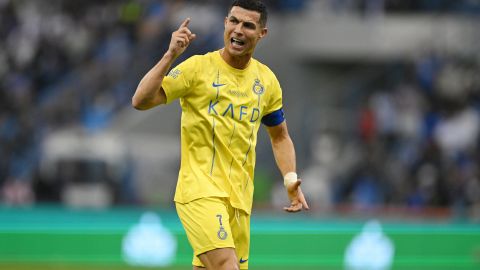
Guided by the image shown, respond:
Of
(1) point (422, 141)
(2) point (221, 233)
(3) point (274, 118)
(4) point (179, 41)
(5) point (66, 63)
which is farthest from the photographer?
(5) point (66, 63)

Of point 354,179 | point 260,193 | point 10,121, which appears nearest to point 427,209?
point 354,179

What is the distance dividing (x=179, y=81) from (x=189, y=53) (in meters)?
13.0

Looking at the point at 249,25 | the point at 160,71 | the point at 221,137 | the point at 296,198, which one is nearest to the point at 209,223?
the point at 221,137

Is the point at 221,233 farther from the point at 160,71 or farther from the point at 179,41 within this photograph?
the point at 179,41

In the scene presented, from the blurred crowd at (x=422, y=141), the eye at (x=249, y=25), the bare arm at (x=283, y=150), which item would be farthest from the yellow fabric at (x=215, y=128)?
the blurred crowd at (x=422, y=141)

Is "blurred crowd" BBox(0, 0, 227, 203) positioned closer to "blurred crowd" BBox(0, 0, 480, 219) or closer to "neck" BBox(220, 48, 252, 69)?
"blurred crowd" BBox(0, 0, 480, 219)

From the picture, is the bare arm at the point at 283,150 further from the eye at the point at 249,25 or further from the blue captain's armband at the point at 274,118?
the eye at the point at 249,25

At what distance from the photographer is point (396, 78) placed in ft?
74.0

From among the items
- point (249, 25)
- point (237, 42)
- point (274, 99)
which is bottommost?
point (274, 99)

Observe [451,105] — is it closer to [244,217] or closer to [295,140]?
[295,140]

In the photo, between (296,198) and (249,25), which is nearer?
(249,25)

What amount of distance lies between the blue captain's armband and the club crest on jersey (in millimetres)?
297

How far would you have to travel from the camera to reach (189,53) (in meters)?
20.7

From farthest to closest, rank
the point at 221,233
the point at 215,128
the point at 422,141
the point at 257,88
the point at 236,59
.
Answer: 1. the point at 422,141
2. the point at 257,88
3. the point at 236,59
4. the point at 215,128
5. the point at 221,233
